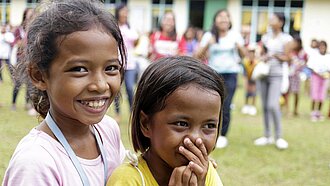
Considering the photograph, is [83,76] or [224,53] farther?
[224,53]

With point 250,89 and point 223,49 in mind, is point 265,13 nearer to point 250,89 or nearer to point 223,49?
point 250,89

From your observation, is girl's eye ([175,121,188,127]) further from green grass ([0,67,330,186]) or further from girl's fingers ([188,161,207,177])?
green grass ([0,67,330,186])

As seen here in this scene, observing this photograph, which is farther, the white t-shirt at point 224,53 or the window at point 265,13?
the window at point 265,13

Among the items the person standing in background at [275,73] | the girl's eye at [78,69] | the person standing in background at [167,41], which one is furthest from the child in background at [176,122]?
the person standing in background at [167,41]

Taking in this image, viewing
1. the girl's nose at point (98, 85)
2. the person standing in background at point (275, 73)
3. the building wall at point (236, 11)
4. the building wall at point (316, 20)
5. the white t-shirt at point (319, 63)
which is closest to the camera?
the girl's nose at point (98, 85)

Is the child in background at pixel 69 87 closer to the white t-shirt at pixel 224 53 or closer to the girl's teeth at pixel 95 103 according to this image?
the girl's teeth at pixel 95 103

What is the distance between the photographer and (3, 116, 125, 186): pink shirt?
1.35m

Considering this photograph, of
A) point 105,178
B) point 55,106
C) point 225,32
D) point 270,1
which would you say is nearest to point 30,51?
point 55,106

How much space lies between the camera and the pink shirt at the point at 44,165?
1351 millimetres

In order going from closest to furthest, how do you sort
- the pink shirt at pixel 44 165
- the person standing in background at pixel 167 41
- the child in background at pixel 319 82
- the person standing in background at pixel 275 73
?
1. the pink shirt at pixel 44 165
2. the person standing in background at pixel 275 73
3. the person standing in background at pixel 167 41
4. the child in background at pixel 319 82

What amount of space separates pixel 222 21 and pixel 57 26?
4.23m

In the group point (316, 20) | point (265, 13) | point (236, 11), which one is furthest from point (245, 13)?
point (316, 20)

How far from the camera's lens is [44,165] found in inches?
54.2

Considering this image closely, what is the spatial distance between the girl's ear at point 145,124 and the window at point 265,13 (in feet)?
56.4
